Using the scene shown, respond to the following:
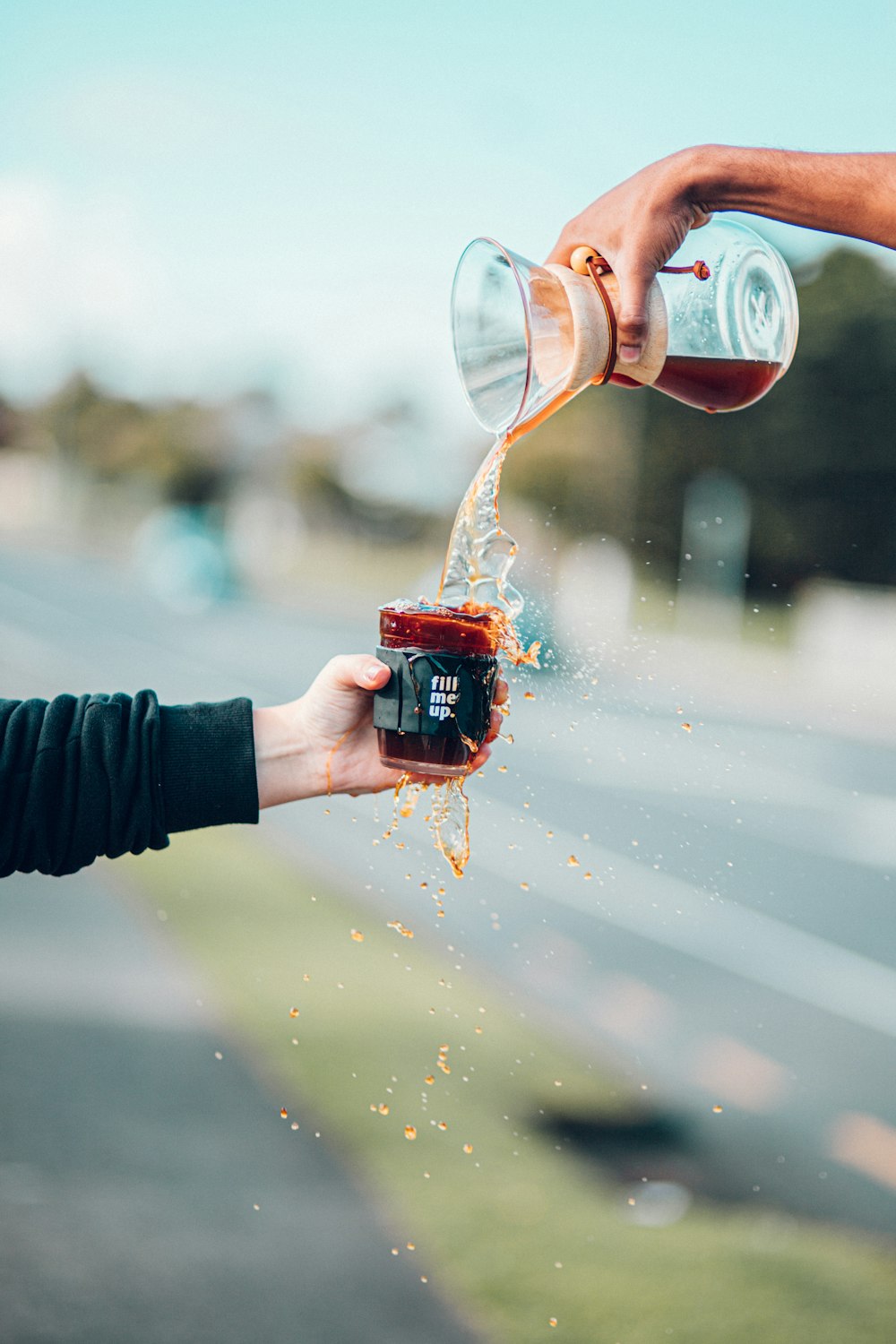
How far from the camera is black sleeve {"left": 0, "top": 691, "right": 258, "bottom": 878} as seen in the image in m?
2.32

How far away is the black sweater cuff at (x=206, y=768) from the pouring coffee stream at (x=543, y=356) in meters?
0.37

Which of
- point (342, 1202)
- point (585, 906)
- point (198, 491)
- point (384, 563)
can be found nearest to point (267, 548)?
point (384, 563)

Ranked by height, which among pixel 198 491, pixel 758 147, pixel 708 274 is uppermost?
pixel 198 491

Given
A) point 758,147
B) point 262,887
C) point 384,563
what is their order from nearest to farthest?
point 758,147 < point 262,887 < point 384,563

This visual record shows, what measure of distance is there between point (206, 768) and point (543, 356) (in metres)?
0.94

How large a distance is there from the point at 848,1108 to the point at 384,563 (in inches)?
1635

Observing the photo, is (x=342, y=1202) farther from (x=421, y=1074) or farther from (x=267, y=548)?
(x=267, y=548)

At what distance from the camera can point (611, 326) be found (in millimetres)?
1971

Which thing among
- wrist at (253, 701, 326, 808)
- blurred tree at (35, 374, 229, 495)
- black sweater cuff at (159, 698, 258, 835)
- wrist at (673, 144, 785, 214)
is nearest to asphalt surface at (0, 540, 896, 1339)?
wrist at (253, 701, 326, 808)

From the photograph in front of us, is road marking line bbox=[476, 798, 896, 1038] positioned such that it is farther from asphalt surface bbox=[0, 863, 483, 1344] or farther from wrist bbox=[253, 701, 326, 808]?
wrist bbox=[253, 701, 326, 808]

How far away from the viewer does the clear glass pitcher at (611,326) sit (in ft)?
6.46

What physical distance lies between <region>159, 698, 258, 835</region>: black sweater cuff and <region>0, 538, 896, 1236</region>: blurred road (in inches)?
23.2

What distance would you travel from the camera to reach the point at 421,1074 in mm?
4637

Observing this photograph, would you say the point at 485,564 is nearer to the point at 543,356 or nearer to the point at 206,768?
the point at 543,356
